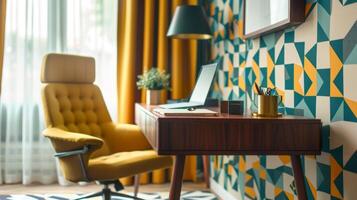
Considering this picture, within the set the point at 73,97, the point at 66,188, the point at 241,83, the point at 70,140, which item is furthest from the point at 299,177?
the point at 66,188

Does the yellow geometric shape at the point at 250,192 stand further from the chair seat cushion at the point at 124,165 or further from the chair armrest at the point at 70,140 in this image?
the chair armrest at the point at 70,140

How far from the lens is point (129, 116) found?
349 centimetres

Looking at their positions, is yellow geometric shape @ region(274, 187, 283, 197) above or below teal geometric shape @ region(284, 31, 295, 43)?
below

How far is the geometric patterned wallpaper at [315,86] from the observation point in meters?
1.56

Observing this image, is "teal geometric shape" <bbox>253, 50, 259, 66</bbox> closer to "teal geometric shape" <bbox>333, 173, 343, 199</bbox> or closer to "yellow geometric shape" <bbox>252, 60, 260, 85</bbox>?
"yellow geometric shape" <bbox>252, 60, 260, 85</bbox>

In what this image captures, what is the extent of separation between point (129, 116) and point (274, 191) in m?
1.63

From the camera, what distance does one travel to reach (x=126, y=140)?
284cm

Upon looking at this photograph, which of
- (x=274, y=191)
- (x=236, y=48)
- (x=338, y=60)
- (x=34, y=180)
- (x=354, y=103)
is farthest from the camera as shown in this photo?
(x=34, y=180)

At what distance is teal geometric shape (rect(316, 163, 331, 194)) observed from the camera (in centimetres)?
170

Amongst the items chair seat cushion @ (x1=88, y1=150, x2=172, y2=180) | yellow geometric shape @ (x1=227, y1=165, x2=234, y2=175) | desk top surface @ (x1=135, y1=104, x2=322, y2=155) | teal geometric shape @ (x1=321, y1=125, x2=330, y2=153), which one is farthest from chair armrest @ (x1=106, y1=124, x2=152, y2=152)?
teal geometric shape @ (x1=321, y1=125, x2=330, y2=153)

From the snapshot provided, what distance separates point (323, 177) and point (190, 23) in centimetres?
160

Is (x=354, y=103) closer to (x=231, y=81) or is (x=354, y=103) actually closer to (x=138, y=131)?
(x=231, y=81)

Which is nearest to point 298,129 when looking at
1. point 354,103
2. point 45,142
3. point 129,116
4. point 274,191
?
point 354,103

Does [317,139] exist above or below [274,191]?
above
